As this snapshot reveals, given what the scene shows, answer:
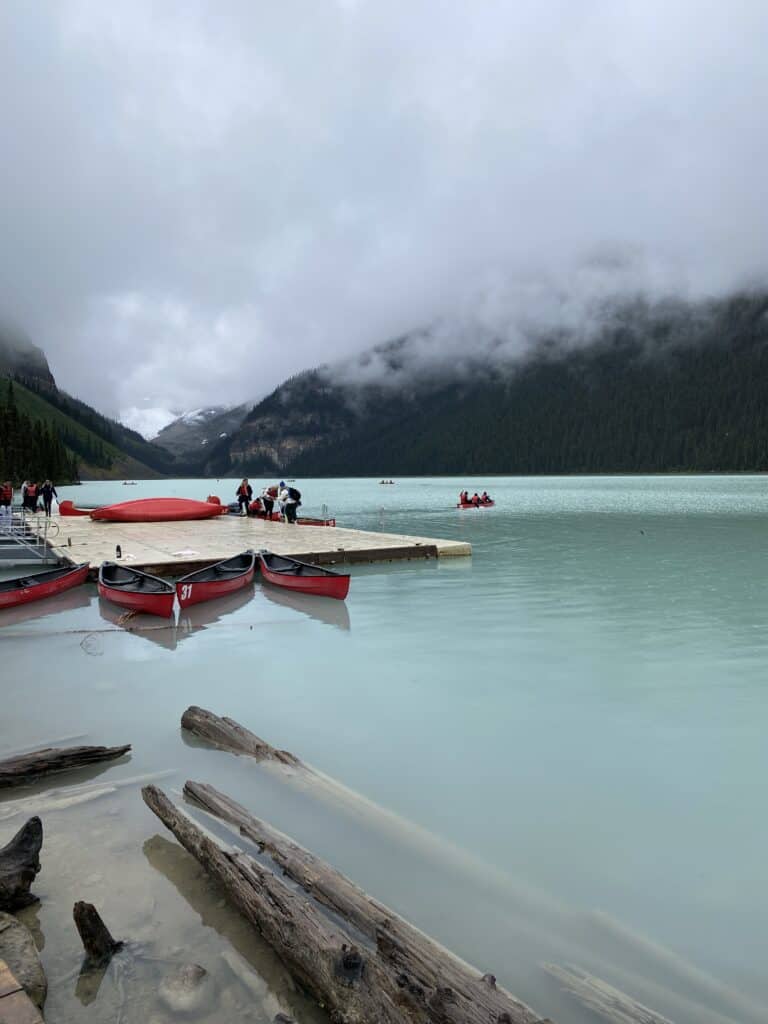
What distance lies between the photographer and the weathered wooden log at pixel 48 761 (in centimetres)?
761

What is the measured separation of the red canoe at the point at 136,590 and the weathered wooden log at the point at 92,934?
13094 millimetres

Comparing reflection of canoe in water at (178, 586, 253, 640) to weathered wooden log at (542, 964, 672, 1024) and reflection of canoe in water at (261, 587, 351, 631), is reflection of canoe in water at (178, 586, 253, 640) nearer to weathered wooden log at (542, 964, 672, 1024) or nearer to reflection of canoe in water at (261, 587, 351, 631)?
reflection of canoe in water at (261, 587, 351, 631)

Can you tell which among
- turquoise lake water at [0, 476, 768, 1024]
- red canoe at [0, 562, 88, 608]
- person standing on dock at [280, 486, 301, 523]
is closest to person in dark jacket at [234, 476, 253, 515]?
person standing on dock at [280, 486, 301, 523]

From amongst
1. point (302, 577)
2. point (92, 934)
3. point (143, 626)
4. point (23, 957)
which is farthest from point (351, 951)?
point (302, 577)

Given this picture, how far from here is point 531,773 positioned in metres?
8.52

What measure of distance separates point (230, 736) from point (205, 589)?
Result: 11097mm

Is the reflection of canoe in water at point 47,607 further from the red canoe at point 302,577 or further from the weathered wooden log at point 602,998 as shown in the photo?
the weathered wooden log at point 602,998

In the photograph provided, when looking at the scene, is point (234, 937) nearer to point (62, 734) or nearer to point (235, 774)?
point (235, 774)

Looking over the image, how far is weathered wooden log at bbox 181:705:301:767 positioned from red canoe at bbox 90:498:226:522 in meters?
33.1

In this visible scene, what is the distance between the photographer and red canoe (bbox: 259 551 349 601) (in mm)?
20297

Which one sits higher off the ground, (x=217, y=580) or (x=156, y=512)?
(x=156, y=512)

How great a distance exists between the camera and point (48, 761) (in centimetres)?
789

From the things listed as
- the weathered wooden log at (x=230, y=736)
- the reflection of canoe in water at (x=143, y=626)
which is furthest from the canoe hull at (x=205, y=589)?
the weathered wooden log at (x=230, y=736)

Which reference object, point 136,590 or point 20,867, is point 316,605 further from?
point 20,867
